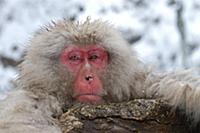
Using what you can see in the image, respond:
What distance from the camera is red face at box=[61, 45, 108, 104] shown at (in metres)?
6.14

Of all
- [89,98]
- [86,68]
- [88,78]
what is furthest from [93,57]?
[89,98]

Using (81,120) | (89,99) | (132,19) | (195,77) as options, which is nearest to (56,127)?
(81,120)

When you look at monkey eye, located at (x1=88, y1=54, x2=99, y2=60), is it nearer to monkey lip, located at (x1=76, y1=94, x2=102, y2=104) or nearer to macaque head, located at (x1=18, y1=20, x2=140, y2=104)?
macaque head, located at (x1=18, y1=20, x2=140, y2=104)

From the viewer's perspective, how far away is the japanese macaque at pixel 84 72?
240 inches

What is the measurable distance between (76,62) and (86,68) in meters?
0.13

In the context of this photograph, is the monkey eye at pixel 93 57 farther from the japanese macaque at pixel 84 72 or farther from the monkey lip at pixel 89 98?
the monkey lip at pixel 89 98

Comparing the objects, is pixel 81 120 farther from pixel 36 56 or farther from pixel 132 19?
pixel 132 19

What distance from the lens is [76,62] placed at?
21.0 ft

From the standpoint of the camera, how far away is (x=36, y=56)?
21.4ft

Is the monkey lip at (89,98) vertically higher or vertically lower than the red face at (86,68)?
lower

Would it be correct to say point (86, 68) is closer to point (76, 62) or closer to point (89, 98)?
point (76, 62)

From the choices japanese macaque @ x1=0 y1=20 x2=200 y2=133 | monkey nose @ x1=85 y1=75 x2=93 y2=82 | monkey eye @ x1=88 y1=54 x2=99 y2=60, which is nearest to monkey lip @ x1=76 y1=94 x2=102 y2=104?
japanese macaque @ x1=0 y1=20 x2=200 y2=133

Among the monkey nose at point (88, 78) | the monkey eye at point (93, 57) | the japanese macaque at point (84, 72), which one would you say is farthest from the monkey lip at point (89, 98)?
the monkey eye at point (93, 57)

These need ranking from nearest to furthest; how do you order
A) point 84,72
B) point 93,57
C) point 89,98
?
1. point 89,98
2. point 84,72
3. point 93,57
